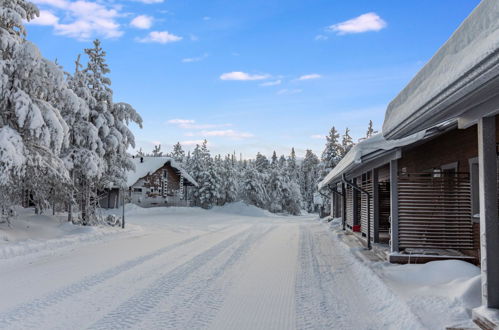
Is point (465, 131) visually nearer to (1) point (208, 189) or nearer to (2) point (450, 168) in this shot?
(2) point (450, 168)

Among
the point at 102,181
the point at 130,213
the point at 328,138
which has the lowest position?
the point at 130,213

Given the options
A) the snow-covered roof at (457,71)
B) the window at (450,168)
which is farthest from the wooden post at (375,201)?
the snow-covered roof at (457,71)

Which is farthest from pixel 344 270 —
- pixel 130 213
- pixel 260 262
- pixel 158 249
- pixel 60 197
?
pixel 130 213

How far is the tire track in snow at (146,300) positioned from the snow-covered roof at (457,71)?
4.00m

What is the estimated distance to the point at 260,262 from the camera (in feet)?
32.0

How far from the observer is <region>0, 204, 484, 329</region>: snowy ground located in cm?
502

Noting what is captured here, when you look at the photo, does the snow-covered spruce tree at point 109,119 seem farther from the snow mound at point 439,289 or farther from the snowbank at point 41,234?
the snow mound at point 439,289

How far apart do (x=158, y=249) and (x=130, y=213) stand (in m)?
23.8

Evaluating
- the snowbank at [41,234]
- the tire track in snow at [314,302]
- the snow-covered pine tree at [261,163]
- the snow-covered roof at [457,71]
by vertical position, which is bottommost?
the tire track in snow at [314,302]

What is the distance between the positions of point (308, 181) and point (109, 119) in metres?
66.7

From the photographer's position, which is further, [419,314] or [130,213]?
[130,213]

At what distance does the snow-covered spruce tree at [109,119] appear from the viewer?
60.8 ft

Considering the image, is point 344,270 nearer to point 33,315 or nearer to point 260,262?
point 260,262

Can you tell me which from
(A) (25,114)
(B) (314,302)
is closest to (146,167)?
(A) (25,114)
